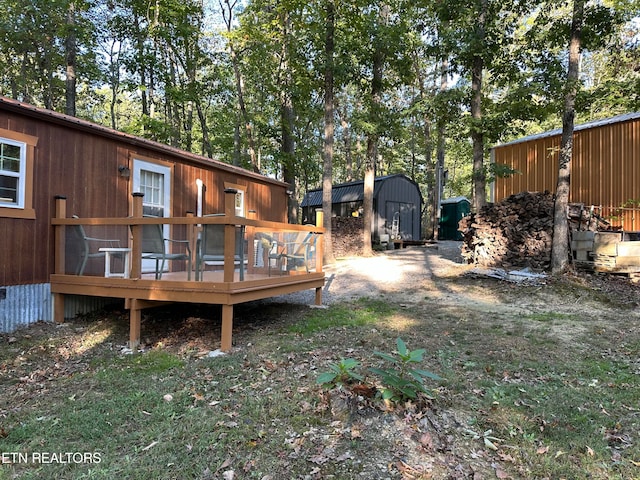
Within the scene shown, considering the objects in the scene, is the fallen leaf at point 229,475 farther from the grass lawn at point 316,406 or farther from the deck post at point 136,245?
the deck post at point 136,245

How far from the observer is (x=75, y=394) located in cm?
365

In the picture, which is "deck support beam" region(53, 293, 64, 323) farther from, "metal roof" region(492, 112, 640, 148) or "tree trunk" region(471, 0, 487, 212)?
"metal roof" region(492, 112, 640, 148)

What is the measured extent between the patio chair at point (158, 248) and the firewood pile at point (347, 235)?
1095cm

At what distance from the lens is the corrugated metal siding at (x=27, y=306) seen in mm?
5312

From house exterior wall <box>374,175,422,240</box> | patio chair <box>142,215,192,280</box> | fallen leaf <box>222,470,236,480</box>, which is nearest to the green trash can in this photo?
house exterior wall <box>374,175,422,240</box>

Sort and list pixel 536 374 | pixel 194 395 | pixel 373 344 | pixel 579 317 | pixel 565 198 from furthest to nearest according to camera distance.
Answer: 1. pixel 565 198
2. pixel 579 317
3. pixel 373 344
4. pixel 536 374
5. pixel 194 395

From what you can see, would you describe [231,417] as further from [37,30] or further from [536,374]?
[37,30]

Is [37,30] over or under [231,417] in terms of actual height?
over

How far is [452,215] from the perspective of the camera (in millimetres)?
22688

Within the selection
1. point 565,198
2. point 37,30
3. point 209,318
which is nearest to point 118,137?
point 209,318

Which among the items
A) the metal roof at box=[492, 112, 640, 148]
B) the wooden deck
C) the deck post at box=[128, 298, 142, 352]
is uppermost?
the metal roof at box=[492, 112, 640, 148]

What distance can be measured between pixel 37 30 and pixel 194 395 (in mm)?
16797

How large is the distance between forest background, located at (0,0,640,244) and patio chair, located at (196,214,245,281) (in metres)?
8.05

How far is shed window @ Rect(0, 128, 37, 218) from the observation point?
17.2ft
